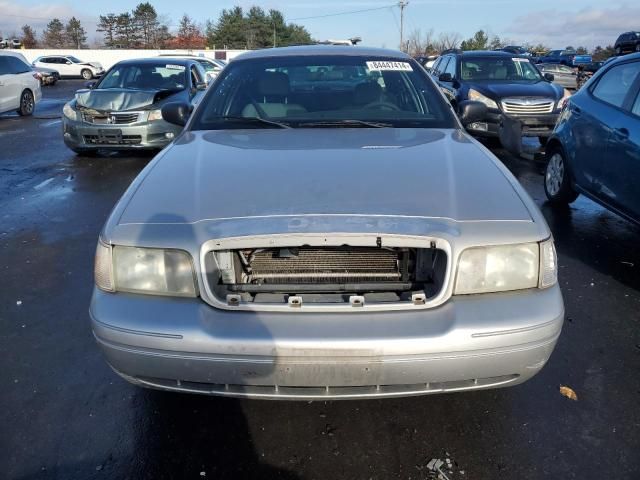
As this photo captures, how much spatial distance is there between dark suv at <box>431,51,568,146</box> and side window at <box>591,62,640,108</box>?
113 inches

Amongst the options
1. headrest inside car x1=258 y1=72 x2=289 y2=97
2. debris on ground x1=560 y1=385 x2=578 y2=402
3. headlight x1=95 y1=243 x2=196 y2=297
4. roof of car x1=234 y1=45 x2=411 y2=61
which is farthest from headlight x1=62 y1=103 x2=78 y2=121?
debris on ground x1=560 y1=385 x2=578 y2=402

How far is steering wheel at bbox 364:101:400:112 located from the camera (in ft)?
11.2

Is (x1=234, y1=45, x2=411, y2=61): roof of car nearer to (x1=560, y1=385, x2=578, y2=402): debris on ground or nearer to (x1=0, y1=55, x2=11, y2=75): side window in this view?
(x1=560, y1=385, x2=578, y2=402): debris on ground

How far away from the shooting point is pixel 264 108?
3477mm

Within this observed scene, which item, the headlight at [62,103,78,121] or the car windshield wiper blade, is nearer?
the car windshield wiper blade

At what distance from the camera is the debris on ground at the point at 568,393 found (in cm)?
254

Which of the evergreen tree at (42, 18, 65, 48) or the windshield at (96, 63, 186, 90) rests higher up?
the evergreen tree at (42, 18, 65, 48)

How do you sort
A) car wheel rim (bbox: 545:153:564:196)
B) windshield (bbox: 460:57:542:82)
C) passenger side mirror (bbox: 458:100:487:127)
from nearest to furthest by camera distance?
passenger side mirror (bbox: 458:100:487:127) < car wheel rim (bbox: 545:153:564:196) < windshield (bbox: 460:57:542:82)

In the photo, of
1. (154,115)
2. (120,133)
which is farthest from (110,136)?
(154,115)

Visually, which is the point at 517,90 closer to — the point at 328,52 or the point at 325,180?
the point at 328,52

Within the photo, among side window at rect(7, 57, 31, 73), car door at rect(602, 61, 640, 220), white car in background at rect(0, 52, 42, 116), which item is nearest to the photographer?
car door at rect(602, 61, 640, 220)

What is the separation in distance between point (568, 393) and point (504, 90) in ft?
24.6

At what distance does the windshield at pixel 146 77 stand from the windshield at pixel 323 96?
18.4ft

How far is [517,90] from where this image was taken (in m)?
9.02
